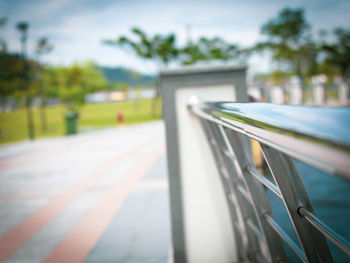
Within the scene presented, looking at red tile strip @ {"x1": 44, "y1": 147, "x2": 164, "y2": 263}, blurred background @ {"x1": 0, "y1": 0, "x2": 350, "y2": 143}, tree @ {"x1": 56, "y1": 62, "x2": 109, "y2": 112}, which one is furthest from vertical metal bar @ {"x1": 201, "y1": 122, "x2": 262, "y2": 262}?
tree @ {"x1": 56, "y1": 62, "x2": 109, "y2": 112}

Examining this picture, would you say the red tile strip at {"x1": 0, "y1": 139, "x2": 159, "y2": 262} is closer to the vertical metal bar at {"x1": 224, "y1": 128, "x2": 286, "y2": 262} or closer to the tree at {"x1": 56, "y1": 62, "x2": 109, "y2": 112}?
the vertical metal bar at {"x1": 224, "y1": 128, "x2": 286, "y2": 262}

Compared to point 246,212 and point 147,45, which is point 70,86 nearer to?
point 147,45

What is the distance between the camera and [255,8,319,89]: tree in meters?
36.8

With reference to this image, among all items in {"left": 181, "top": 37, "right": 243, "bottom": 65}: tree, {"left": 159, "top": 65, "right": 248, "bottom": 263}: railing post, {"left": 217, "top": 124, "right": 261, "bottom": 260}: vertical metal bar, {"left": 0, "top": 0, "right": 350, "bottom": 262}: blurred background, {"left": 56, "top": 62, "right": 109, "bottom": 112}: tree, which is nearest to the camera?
{"left": 217, "top": 124, "right": 261, "bottom": 260}: vertical metal bar

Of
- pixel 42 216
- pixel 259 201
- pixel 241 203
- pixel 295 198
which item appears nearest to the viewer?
pixel 295 198

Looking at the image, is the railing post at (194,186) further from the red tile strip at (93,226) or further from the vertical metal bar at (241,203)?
the red tile strip at (93,226)

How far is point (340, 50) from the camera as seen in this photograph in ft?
118

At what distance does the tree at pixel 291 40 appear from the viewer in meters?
36.8

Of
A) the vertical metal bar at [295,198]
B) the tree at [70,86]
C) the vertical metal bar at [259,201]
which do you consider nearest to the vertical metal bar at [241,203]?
the vertical metal bar at [259,201]

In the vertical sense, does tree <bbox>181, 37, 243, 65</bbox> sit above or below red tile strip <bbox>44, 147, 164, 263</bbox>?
above

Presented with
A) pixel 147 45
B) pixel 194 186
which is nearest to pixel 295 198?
pixel 194 186

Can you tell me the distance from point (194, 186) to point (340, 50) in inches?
1570

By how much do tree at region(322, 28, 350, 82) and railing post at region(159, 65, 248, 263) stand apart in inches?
1488

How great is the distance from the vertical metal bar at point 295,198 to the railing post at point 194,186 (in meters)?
1.82
